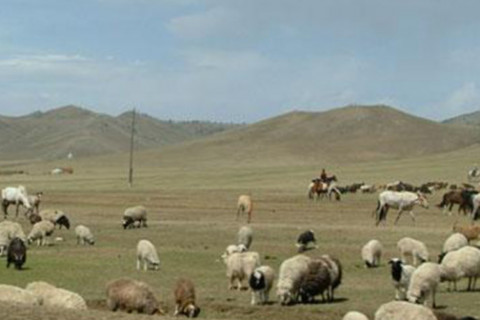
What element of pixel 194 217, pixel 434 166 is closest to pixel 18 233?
pixel 194 217

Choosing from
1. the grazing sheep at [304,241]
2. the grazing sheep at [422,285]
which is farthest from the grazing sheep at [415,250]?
the grazing sheep at [422,285]

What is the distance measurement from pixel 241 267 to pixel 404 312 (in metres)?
7.70

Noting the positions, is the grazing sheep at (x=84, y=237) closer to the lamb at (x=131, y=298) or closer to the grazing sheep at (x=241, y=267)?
the grazing sheep at (x=241, y=267)

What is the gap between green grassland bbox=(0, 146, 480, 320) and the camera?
71.9 feet

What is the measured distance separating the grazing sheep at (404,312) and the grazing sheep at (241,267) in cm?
706

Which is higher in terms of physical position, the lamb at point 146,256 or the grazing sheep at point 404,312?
the lamb at point 146,256

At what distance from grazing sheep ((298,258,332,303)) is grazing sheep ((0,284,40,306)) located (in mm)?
6416

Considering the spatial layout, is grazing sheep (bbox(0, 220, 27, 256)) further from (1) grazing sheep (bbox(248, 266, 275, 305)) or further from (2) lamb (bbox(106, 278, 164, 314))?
(1) grazing sheep (bbox(248, 266, 275, 305))

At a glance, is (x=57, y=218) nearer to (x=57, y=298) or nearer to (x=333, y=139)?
(x=57, y=298)

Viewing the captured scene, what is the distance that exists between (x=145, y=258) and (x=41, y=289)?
343 inches

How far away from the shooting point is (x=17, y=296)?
19.1m

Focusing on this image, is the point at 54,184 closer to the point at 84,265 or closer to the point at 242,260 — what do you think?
the point at 84,265

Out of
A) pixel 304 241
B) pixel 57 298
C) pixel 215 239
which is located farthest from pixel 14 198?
pixel 57 298

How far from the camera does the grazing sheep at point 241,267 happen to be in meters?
24.1
